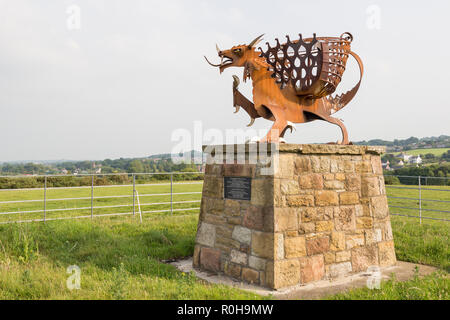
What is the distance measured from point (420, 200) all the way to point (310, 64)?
698 centimetres

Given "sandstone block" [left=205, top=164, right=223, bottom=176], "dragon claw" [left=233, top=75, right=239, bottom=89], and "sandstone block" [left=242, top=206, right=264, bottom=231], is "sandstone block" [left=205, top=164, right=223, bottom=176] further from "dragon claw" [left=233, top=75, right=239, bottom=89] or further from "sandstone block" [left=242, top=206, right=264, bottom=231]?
"dragon claw" [left=233, top=75, right=239, bottom=89]

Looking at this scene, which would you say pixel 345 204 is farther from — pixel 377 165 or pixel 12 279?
pixel 12 279

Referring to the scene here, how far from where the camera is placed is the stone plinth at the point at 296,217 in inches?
173

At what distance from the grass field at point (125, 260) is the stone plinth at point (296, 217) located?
59 cm

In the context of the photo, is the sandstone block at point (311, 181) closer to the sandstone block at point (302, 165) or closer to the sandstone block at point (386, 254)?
the sandstone block at point (302, 165)

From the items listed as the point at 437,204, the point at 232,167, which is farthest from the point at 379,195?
the point at 437,204

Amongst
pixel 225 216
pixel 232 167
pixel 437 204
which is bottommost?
pixel 437 204

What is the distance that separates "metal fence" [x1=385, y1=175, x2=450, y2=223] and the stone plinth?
2826mm

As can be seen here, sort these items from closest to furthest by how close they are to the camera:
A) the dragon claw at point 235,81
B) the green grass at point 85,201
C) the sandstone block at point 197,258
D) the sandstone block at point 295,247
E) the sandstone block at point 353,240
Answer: the sandstone block at point 295,247, the sandstone block at point 353,240, the sandstone block at point 197,258, the dragon claw at point 235,81, the green grass at point 85,201

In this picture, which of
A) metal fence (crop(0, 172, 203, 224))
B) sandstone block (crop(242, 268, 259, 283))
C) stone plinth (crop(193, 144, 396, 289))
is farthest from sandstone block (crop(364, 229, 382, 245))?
metal fence (crop(0, 172, 203, 224))

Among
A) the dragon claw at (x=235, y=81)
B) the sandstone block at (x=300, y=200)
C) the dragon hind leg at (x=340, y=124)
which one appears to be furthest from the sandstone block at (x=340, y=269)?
the dragon claw at (x=235, y=81)
